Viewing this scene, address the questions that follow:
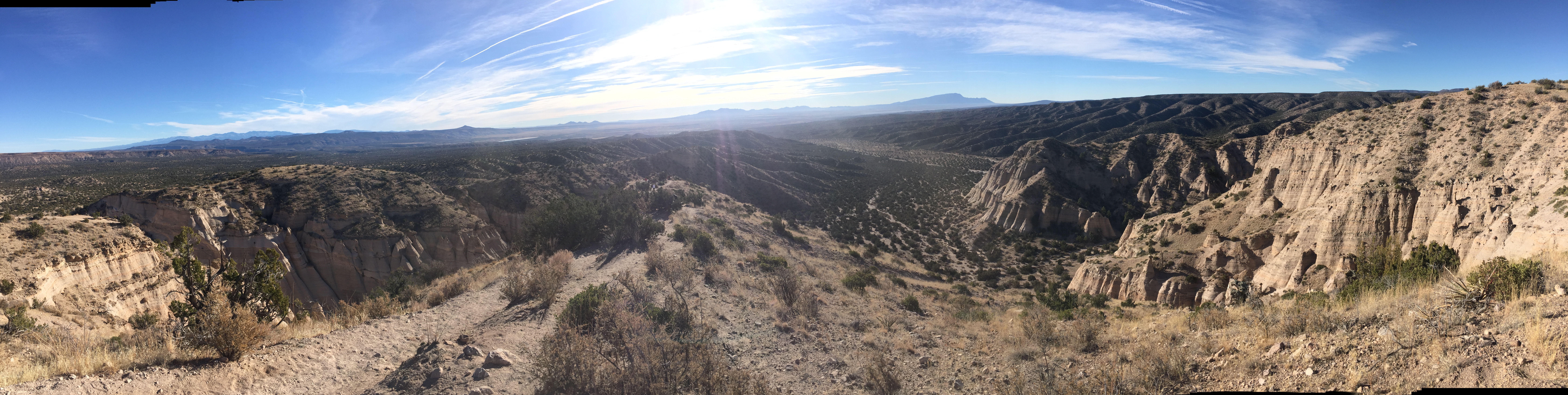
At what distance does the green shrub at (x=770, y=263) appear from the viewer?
21.0m

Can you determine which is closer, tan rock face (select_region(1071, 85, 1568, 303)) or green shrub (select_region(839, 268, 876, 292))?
tan rock face (select_region(1071, 85, 1568, 303))

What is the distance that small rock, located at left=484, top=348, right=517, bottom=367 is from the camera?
9273 millimetres

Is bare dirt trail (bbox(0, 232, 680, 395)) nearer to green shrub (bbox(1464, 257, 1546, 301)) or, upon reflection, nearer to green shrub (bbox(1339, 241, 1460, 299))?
green shrub (bbox(1464, 257, 1546, 301))

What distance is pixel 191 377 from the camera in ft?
22.7

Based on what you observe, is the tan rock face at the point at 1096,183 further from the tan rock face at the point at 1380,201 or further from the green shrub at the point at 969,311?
the green shrub at the point at 969,311

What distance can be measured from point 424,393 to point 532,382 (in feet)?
5.03

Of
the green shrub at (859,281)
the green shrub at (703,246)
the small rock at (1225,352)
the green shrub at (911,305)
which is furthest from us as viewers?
the green shrub at (703,246)

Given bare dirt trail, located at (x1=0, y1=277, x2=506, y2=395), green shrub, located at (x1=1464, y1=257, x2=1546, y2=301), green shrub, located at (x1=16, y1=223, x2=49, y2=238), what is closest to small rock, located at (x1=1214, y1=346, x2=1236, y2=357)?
green shrub, located at (x1=1464, y1=257, x2=1546, y2=301)

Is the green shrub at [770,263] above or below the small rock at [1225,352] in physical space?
below

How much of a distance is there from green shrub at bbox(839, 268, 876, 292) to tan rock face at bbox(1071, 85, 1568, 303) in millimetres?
10016

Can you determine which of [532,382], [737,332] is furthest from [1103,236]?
[532,382]

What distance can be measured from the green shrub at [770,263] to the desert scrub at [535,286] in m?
7.62

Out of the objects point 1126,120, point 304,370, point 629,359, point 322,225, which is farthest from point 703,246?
point 1126,120

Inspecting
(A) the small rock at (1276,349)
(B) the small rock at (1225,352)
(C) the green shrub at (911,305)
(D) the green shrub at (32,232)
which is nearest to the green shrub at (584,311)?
(C) the green shrub at (911,305)
